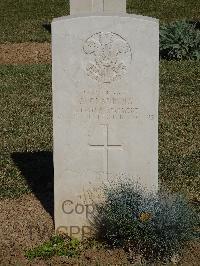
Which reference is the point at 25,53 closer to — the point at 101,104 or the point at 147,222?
the point at 101,104

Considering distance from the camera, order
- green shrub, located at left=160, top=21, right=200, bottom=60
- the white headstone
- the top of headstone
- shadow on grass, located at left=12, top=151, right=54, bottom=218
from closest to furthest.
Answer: the white headstone → shadow on grass, located at left=12, top=151, right=54, bottom=218 → the top of headstone → green shrub, located at left=160, top=21, right=200, bottom=60

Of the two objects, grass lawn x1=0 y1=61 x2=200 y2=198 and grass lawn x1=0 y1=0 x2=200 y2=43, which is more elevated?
grass lawn x1=0 y1=0 x2=200 y2=43

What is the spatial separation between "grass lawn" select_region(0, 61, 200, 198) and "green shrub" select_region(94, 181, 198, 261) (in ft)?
4.90

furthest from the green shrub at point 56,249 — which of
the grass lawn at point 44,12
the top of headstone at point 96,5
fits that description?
the grass lawn at point 44,12

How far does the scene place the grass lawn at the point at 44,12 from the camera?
1884 centimetres

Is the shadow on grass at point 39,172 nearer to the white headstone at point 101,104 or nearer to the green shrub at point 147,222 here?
the white headstone at point 101,104

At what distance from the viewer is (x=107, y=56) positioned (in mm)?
5477

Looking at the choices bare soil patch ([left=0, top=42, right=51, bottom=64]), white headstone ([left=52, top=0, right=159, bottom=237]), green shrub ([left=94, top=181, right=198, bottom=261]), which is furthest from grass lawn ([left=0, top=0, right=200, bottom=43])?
green shrub ([left=94, top=181, right=198, bottom=261])

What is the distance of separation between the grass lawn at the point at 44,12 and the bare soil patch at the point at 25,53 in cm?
147

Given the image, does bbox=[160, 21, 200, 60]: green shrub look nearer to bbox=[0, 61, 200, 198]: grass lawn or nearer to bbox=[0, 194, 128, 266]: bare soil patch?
bbox=[0, 61, 200, 198]: grass lawn

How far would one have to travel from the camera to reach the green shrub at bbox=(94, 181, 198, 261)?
524 cm

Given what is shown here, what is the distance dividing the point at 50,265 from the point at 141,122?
140 centimetres

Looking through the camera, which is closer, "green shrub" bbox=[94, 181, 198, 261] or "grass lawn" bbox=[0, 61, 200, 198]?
"green shrub" bbox=[94, 181, 198, 261]

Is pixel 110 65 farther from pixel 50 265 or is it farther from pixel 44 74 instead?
pixel 44 74
